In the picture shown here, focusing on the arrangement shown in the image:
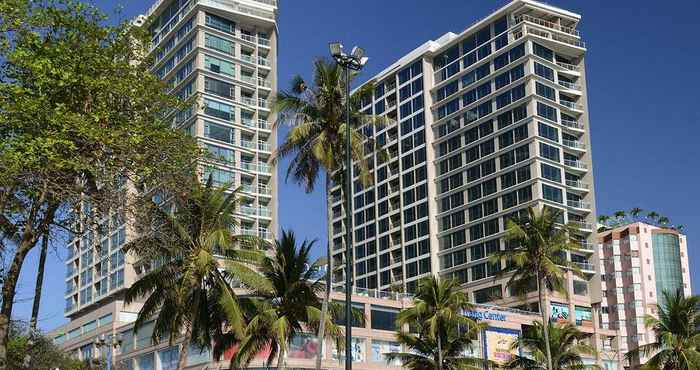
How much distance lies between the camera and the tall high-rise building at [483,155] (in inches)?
4601

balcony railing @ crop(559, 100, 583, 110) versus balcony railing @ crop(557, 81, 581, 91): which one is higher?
balcony railing @ crop(557, 81, 581, 91)

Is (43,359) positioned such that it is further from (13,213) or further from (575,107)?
(575,107)

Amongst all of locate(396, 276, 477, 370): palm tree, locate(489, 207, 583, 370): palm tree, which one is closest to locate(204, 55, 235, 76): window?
locate(396, 276, 477, 370): palm tree

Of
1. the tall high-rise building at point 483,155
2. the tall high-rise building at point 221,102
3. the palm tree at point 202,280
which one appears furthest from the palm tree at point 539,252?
the tall high-rise building at point 221,102

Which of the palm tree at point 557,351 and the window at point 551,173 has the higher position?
the window at point 551,173

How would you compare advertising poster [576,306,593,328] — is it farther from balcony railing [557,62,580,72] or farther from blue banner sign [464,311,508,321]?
balcony railing [557,62,580,72]

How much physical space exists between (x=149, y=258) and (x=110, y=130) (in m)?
5.44

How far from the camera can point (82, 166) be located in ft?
79.2

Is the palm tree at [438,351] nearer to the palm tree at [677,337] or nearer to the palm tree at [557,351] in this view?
the palm tree at [557,351]

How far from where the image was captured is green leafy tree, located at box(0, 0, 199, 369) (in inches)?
962

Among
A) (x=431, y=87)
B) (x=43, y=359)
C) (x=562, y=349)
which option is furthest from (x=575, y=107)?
(x=43, y=359)

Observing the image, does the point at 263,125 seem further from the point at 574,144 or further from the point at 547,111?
the point at 574,144

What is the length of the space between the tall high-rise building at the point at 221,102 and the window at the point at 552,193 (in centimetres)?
3386

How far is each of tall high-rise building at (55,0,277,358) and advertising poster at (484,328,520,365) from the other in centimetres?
3009
